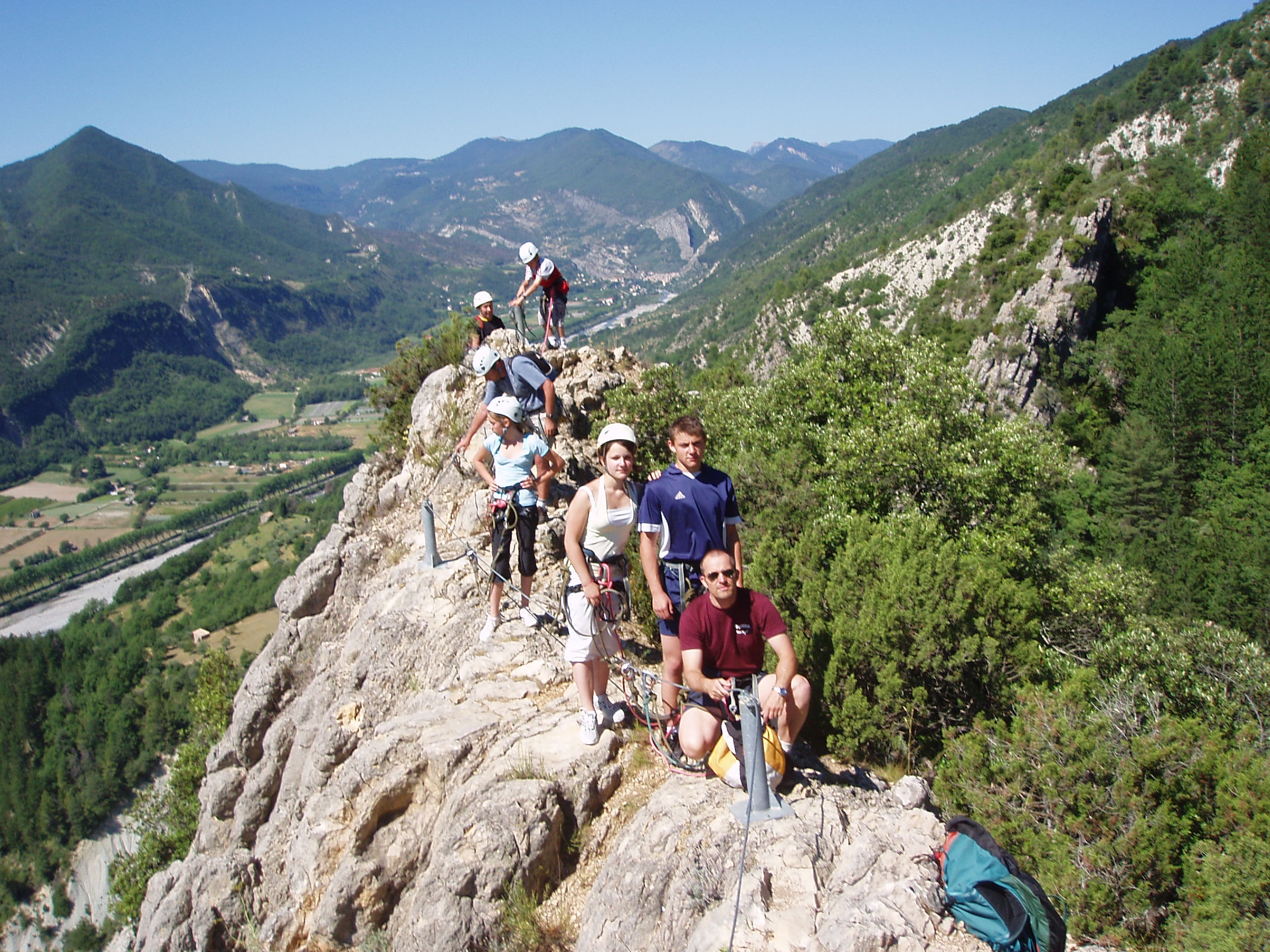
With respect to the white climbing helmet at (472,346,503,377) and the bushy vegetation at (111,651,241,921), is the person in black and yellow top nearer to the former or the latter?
the white climbing helmet at (472,346,503,377)

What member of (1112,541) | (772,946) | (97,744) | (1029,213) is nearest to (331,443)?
(97,744)

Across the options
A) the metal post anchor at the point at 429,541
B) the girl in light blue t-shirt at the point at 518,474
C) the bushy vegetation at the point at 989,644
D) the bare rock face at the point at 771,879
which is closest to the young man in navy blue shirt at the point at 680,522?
the bare rock face at the point at 771,879

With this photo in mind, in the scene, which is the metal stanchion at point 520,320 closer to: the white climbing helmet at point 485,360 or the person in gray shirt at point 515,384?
the person in gray shirt at point 515,384

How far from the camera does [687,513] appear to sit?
554 centimetres

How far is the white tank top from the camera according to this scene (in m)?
5.93

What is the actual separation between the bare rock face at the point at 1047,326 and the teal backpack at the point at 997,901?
164 ft

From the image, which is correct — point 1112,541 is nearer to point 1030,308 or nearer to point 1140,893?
point 1030,308

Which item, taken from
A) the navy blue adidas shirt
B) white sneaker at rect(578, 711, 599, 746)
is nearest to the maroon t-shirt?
the navy blue adidas shirt

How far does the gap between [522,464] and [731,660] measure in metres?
3.57

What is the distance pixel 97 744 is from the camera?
198 ft

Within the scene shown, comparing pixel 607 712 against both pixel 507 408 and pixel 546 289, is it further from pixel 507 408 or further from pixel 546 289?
pixel 546 289

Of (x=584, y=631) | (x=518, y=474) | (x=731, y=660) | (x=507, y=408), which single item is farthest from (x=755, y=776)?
(x=507, y=408)

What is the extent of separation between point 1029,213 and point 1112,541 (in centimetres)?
3973

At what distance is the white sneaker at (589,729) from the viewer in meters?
6.26
